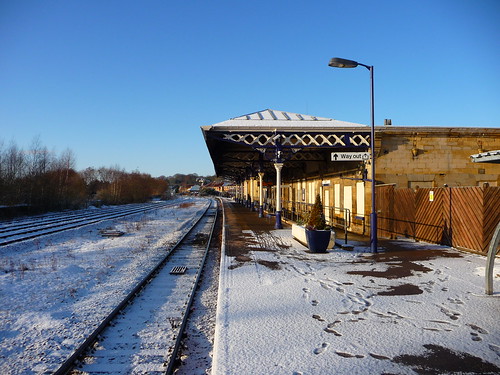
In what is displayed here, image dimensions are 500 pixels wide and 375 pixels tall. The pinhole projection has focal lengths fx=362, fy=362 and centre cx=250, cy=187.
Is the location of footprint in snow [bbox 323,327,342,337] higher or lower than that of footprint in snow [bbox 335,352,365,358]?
A: lower

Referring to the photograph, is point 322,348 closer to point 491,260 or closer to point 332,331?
point 332,331

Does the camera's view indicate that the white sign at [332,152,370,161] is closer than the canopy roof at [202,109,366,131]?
Yes

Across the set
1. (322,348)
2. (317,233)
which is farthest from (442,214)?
(322,348)

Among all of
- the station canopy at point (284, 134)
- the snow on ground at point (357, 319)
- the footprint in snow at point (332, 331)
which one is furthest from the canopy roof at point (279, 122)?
the footprint in snow at point (332, 331)

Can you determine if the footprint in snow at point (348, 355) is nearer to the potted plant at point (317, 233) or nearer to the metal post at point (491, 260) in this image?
the metal post at point (491, 260)

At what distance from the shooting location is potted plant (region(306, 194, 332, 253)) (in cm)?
1073

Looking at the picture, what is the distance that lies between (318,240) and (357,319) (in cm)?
561

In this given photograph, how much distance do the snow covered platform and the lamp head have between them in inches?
209

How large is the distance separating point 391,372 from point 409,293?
314cm

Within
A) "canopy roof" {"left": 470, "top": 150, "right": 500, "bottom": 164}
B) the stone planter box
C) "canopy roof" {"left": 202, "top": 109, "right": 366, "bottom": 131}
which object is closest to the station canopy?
"canopy roof" {"left": 202, "top": 109, "right": 366, "bottom": 131}

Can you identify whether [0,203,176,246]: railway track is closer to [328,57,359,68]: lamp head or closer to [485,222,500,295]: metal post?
[328,57,359,68]: lamp head

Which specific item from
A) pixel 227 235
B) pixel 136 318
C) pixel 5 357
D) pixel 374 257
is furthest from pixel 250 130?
pixel 5 357

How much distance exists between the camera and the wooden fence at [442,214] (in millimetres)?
9781

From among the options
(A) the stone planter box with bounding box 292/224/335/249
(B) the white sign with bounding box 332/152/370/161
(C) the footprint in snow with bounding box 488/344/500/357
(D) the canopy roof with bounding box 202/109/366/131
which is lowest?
(C) the footprint in snow with bounding box 488/344/500/357
